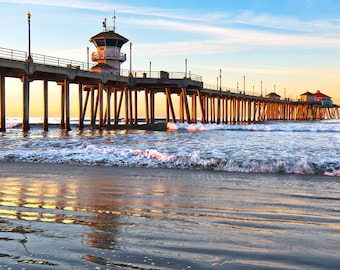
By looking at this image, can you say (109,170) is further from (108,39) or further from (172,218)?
(108,39)

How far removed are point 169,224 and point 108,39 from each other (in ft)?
156

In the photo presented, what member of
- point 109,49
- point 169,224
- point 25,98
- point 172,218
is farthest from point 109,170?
point 109,49

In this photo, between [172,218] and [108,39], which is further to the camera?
[108,39]

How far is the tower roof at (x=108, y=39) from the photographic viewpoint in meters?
49.2

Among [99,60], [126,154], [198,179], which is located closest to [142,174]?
[198,179]

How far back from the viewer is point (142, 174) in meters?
9.02

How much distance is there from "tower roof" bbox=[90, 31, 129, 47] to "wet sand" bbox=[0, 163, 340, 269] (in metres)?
43.5

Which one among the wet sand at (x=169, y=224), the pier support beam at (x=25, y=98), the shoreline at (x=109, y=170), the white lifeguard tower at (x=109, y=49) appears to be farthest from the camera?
the white lifeguard tower at (x=109, y=49)

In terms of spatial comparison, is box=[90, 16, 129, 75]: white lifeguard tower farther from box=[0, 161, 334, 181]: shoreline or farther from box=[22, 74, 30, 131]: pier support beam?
box=[0, 161, 334, 181]: shoreline

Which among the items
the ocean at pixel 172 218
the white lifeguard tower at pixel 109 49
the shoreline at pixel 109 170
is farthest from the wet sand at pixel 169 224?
the white lifeguard tower at pixel 109 49

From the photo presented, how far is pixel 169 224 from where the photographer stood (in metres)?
4.32

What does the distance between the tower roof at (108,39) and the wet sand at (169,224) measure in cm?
4351

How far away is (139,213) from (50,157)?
26.3 feet

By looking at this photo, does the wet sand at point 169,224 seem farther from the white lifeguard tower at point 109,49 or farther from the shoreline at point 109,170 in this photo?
the white lifeguard tower at point 109,49
